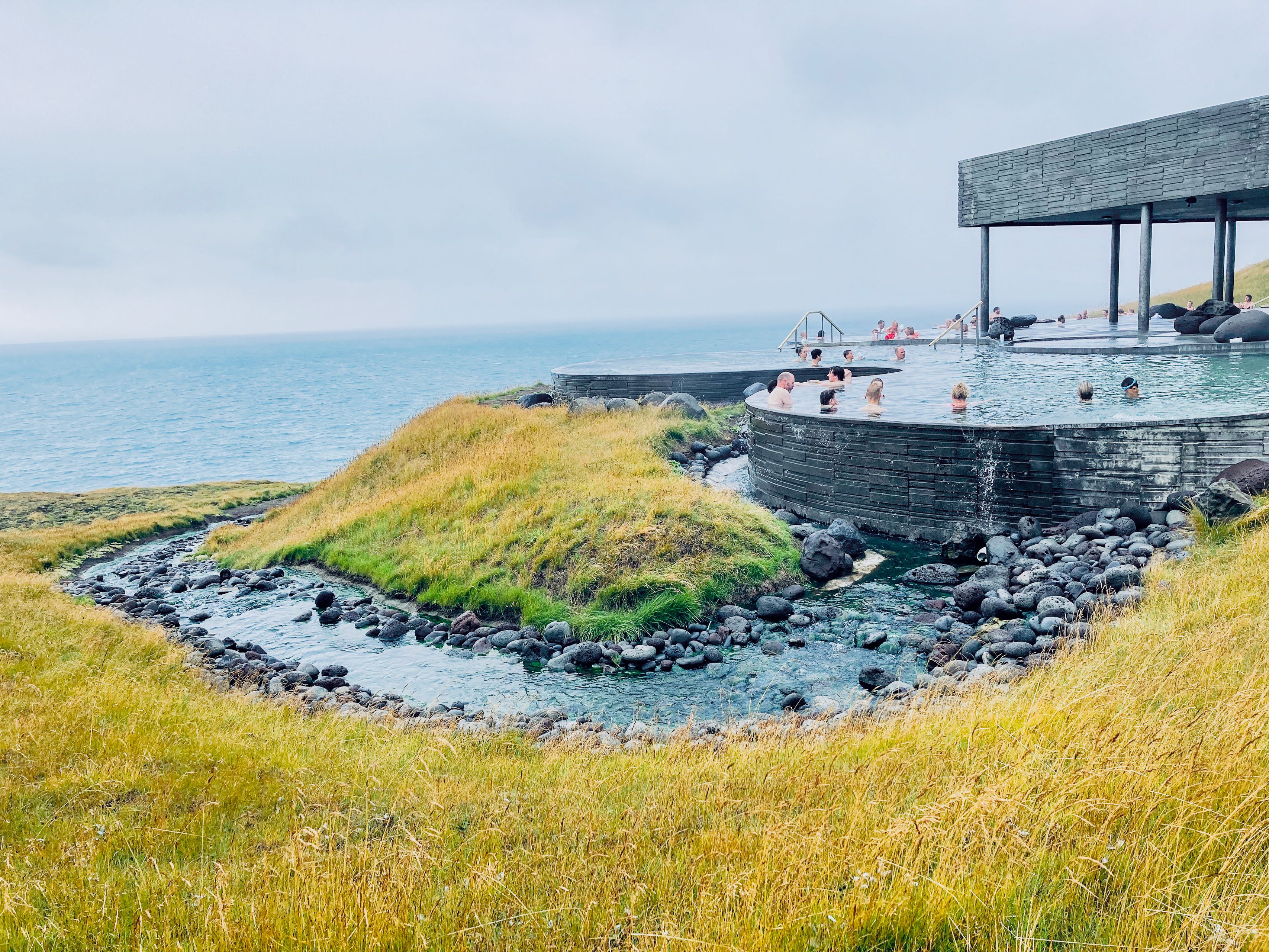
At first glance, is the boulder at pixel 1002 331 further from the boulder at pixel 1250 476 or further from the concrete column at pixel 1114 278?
the boulder at pixel 1250 476

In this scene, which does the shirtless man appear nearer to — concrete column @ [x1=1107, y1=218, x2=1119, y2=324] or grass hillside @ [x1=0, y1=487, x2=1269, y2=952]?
grass hillside @ [x1=0, y1=487, x2=1269, y2=952]

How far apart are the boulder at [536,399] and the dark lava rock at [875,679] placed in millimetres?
19911

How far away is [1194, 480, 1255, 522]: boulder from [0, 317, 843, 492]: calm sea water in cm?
2317

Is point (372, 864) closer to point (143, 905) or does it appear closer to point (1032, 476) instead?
point (143, 905)

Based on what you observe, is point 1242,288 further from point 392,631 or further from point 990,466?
point 392,631

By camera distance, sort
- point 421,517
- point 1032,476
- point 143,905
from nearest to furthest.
→ point 143,905, point 1032,476, point 421,517

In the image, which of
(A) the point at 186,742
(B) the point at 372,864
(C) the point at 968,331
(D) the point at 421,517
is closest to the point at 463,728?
(A) the point at 186,742

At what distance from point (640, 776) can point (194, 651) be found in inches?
302

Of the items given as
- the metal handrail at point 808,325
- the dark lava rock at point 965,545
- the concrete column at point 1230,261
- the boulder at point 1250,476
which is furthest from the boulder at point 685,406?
the concrete column at point 1230,261

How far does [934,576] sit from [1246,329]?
578 inches

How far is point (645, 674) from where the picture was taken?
30.2ft

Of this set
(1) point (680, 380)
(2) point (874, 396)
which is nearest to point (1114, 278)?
(1) point (680, 380)

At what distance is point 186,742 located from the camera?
228 inches

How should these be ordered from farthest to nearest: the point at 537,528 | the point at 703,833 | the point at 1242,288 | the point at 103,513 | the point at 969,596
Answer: the point at 1242,288
the point at 103,513
the point at 537,528
the point at 969,596
the point at 703,833
